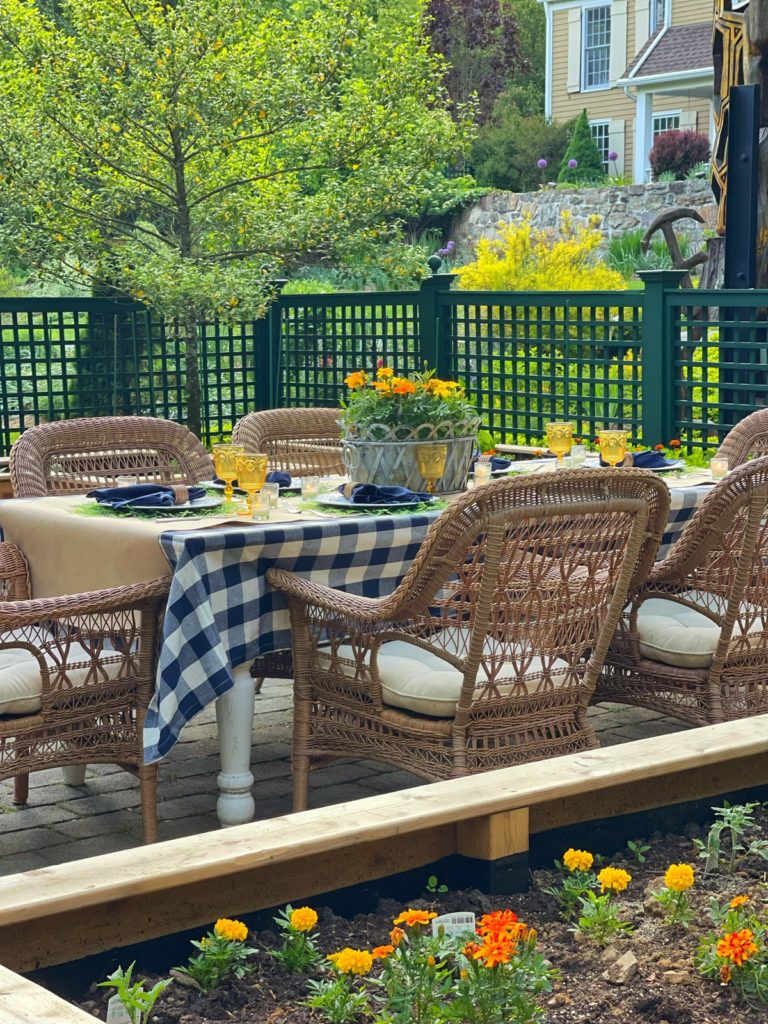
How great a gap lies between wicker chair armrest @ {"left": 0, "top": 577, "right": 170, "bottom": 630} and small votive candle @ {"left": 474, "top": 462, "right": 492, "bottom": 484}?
125 centimetres

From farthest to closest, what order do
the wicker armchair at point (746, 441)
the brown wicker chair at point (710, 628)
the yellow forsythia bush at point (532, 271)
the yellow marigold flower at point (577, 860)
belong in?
1. the yellow forsythia bush at point (532, 271)
2. the wicker armchair at point (746, 441)
3. the brown wicker chair at point (710, 628)
4. the yellow marigold flower at point (577, 860)

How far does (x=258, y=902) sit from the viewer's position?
6.58 feet

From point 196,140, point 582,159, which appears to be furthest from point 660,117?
point 196,140

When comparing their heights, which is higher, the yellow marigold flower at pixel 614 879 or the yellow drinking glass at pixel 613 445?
the yellow drinking glass at pixel 613 445

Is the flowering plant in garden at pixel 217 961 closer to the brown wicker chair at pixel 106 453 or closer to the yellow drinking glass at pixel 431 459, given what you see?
the yellow drinking glass at pixel 431 459

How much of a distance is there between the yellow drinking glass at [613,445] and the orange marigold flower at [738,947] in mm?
2415

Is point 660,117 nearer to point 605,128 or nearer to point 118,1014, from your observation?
point 605,128

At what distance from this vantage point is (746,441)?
4699 mm

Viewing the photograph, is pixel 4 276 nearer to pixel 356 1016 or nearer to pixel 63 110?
pixel 63 110

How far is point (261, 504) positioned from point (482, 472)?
0.88 meters

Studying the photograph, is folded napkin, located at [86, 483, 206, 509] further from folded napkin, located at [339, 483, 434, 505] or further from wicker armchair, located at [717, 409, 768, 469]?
wicker armchair, located at [717, 409, 768, 469]

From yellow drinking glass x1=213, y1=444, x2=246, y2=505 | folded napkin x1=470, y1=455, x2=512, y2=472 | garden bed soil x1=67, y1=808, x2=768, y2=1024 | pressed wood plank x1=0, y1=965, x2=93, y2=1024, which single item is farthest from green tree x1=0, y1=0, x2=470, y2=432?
pressed wood plank x1=0, y1=965, x2=93, y2=1024

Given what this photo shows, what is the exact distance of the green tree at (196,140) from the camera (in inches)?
311

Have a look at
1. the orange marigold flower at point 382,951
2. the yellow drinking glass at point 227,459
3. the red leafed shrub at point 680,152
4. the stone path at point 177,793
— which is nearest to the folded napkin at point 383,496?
the yellow drinking glass at point 227,459
